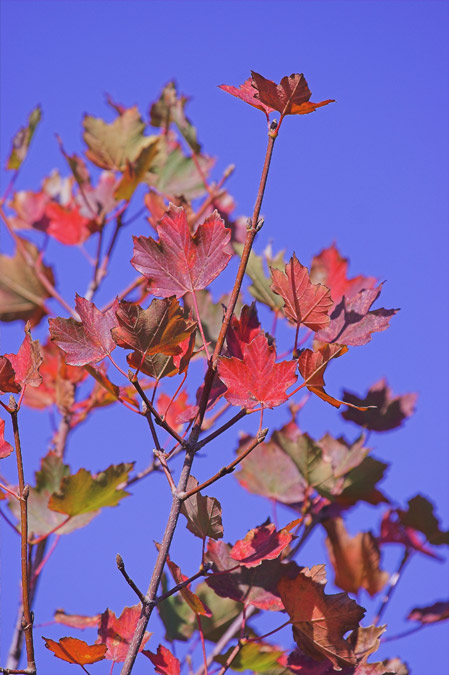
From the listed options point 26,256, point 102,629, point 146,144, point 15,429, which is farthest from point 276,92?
point 26,256

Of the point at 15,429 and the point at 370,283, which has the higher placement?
the point at 370,283

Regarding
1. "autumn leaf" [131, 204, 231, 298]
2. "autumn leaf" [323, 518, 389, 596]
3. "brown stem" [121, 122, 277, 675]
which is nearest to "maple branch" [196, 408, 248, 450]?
"brown stem" [121, 122, 277, 675]

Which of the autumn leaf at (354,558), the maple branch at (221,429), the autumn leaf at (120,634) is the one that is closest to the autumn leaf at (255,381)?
the maple branch at (221,429)

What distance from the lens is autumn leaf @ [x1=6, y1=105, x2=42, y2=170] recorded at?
1.07 meters

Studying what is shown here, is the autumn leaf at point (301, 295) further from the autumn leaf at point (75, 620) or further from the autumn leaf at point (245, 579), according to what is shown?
the autumn leaf at point (75, 620)

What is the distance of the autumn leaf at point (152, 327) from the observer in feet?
1.70

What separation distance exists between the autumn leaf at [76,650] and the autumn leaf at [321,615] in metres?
0.16

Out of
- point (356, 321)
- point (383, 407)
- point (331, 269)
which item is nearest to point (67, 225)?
point (331, 269)

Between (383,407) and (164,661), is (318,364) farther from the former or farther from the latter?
(383,407)

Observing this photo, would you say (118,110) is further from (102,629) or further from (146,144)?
(102,629)

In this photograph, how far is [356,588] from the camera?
940 millimetres

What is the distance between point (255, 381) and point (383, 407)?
1.43ft

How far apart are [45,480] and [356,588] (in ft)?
1.37

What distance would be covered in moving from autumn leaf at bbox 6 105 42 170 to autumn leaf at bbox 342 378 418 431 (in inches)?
23.0
